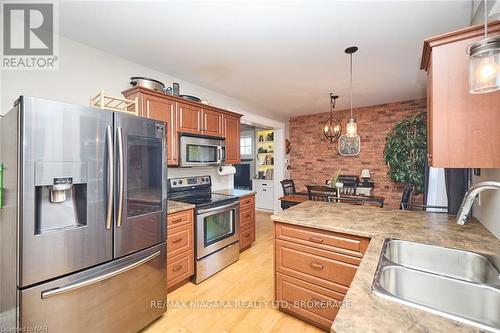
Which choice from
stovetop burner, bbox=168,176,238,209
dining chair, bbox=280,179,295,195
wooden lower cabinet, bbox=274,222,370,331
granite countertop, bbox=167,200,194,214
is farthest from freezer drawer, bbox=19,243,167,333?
dining chair, bbox=280,179,295,195

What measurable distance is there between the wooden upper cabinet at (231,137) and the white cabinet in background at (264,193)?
254 centimetres

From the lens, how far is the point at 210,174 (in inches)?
138

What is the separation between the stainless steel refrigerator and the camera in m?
1.20

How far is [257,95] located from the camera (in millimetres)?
3846

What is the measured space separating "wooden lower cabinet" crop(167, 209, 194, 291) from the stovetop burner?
0.23 m

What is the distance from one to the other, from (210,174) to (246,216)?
866mm

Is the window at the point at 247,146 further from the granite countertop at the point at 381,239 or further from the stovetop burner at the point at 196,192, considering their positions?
the granite countertop at the point at 381,239

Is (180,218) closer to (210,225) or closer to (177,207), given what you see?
(177,207)

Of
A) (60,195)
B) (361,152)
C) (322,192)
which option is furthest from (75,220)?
(361,152)

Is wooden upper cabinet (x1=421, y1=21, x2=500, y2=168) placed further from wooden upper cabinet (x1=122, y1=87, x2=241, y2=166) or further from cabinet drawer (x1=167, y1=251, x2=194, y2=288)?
cabinet drawer (x1=167, y1=251, x2=194, y2=288)

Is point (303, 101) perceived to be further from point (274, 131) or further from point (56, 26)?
point (56, 26)

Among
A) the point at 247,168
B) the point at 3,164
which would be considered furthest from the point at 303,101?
the point at 3,164

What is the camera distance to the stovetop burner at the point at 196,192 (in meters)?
2.66

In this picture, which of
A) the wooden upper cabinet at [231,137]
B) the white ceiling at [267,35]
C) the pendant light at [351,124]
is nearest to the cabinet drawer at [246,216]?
the wooden upper cabinet at [231,137]
